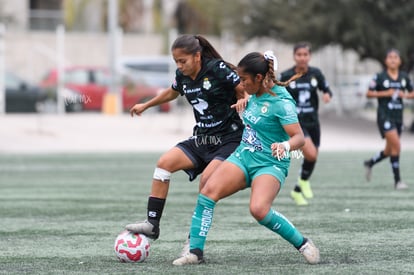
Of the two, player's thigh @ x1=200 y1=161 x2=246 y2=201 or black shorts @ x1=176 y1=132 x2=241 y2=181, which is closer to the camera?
player's thigh @ x1=200 y1=161 x2=246 y2=201

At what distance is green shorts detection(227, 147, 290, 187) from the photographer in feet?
25.9

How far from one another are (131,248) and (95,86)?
27.3 meters

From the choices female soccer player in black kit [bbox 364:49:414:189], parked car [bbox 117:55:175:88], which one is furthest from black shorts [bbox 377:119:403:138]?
parked car [bbox 117:55:175:88]

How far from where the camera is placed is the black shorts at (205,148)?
8617mm

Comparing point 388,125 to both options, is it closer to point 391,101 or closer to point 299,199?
point 391,101

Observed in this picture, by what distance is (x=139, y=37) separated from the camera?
4366cm

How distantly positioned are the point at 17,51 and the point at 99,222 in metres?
28.5

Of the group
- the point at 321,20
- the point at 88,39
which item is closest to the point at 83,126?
the point at 321,20

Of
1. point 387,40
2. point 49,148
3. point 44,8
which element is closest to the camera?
point 49,148

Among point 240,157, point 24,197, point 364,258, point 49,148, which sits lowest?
point 49,148

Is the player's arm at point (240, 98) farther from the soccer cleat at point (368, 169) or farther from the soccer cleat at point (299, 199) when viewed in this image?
the soccer cleat at point (368, 169)

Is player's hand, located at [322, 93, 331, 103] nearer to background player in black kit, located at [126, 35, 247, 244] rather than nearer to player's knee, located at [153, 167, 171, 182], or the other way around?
background player in black kit, located at [126, 35, 247, 244]

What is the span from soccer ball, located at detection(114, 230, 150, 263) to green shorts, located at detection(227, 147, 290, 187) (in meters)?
0.97

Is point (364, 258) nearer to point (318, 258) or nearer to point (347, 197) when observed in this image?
point (318, 258)
